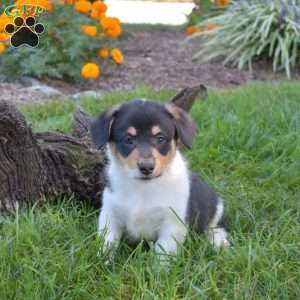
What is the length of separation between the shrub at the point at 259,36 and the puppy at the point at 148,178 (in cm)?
602

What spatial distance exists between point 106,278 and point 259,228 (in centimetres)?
126

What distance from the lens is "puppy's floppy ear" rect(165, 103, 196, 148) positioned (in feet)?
12.0

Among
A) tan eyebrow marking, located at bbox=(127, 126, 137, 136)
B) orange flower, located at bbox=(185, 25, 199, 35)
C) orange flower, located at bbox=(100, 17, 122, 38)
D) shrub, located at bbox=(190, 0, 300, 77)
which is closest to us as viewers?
tan eyebrow marking, located at bbox=(127, 126, 137, 136)

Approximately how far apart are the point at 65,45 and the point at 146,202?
197 inches

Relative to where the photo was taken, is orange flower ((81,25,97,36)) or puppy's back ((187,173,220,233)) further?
orange flower ((81,25,97,36))

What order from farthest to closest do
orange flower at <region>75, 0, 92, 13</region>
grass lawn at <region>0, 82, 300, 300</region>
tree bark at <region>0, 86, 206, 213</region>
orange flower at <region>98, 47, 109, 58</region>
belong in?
1. orange flower at <region>98, 47, 109, 58</region>
2. orange flower at <region>75, 0, 92, 13</region>
3. tree bark at <region>0, 86, 206, 213</region>
4. grass lawn at <region>0, 82, 300, 300</region>

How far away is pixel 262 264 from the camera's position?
340 cm

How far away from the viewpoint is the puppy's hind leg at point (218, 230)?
3797 millimetres

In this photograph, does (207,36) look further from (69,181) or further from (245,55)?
(69,181)

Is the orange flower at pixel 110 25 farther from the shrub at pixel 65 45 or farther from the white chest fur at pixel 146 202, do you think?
the white chest fur at pixel 146 202
